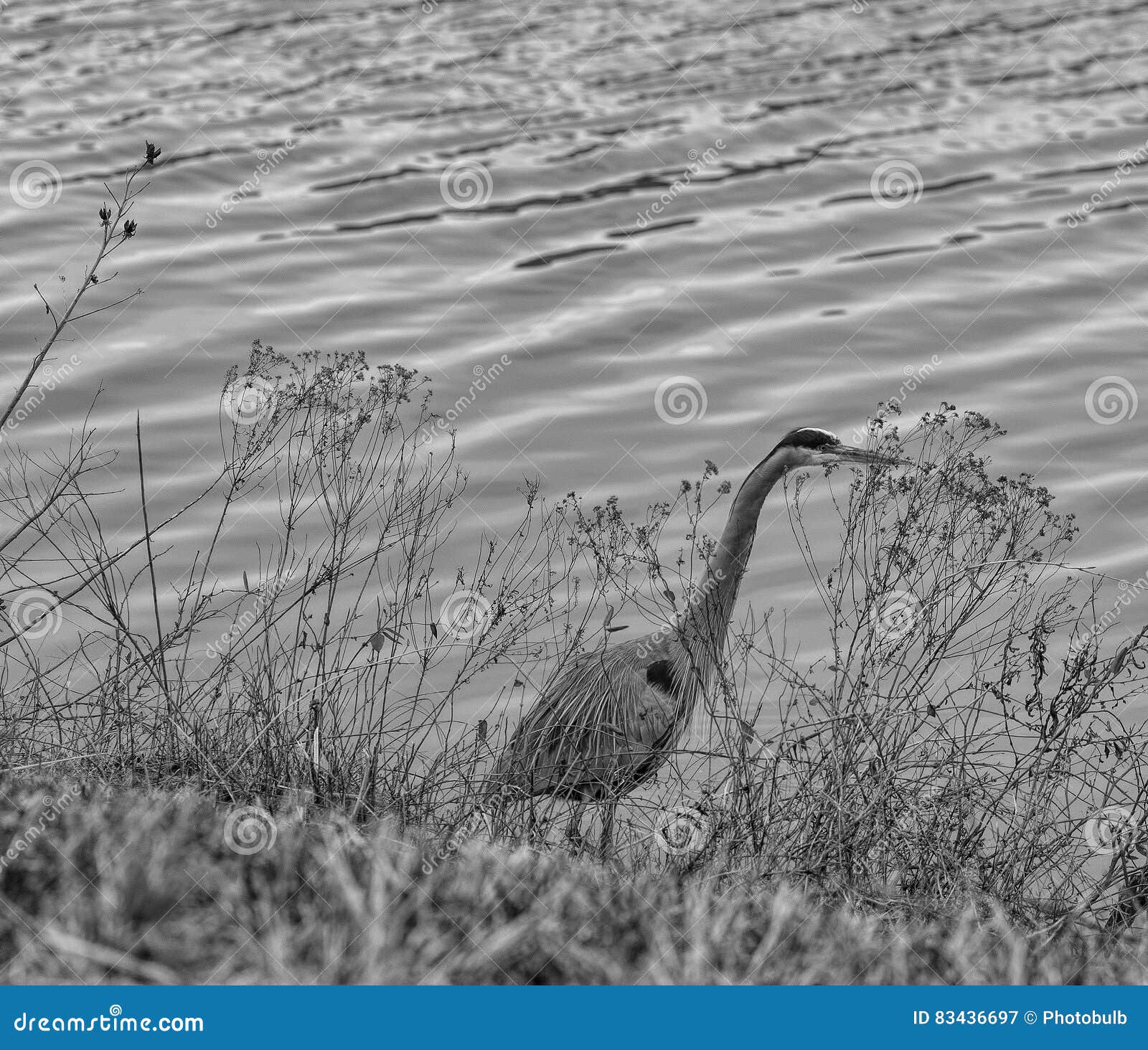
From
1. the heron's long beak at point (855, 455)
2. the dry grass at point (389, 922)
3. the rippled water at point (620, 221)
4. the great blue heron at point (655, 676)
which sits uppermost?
the rippled water at point (620, 221)

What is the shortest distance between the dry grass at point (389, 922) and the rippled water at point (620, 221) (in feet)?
17.6

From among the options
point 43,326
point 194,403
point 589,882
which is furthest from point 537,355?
point 589,882

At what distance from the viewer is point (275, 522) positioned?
32.4 feet

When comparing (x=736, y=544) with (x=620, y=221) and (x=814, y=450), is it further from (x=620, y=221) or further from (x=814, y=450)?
(x=620, y=221)

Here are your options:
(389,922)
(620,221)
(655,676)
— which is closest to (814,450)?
(655,676)

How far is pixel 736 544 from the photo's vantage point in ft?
23.7

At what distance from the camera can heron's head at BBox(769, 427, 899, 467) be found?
6.71 metres

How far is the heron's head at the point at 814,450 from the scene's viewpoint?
6.71 metres

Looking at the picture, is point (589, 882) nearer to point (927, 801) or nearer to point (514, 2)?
point (927, 801)

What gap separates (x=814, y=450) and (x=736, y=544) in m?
0.66

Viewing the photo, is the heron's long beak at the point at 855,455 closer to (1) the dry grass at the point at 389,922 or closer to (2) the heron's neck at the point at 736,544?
(2) the heron's neck at the point at 736,544

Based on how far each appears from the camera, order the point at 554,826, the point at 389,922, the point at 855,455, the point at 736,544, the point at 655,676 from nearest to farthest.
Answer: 1. the point at 389,922
2. the point at 554,826
3. the point at 855,455
4. the point at 736,544
5. the point at 655,676

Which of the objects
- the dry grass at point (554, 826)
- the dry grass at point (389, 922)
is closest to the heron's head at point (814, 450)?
the dry grass at point (554, 826)

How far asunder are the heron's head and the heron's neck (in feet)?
0.16
